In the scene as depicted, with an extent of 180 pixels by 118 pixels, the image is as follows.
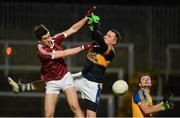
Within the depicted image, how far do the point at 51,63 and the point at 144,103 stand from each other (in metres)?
1.69

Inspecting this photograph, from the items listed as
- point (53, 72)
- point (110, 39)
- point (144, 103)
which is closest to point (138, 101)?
point (144, 103)

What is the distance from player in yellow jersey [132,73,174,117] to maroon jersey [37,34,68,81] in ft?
4.38

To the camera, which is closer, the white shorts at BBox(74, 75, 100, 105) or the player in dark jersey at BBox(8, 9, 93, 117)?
the player in dark jersey at BBox(8, 9, 93, 117)

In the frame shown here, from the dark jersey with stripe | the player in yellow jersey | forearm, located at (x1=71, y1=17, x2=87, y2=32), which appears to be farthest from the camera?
the dark jersey with stripe

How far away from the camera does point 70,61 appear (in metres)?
21.4

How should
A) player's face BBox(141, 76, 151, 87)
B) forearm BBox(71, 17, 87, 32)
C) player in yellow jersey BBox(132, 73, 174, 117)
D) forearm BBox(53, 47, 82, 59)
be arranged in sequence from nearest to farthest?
player in yellow jersey BBox(132, 73, 174, 117)
player's face BBox(141, 76, 151, 87)
forearm BBox(53, 47, 82, 59)
forearm BBox(71, 17, 87, 32)

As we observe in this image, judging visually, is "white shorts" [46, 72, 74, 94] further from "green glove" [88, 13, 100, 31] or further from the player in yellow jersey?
the player in yellow jersey

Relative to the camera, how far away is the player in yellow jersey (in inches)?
529

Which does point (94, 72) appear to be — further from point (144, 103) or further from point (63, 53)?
point (144, 103)

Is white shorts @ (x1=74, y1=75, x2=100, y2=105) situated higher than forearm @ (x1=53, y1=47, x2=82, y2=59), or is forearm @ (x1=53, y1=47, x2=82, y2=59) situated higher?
forearm @ (x1=53, y1=47, x2=82, y2=59)

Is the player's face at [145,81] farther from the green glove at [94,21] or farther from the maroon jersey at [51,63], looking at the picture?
the maroon jersey at [51,63]

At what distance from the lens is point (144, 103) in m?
13.4

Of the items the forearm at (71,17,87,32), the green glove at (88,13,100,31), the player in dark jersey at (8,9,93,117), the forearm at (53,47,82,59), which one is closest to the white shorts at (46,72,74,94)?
the player in dark jersey at (8,9,93,117)

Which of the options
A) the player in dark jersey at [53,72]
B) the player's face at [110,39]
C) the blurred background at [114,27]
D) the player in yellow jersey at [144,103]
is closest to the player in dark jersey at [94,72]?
the player's face at [110,39]
